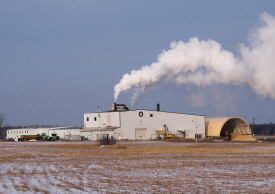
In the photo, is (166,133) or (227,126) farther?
(227,126)

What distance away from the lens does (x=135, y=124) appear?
79.3m

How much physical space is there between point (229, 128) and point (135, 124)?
90.0ft

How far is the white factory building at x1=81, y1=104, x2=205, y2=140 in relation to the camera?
78106mm

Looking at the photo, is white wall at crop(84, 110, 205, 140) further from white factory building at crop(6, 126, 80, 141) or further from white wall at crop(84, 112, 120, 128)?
white factory building at crop(6, 126, 80, 141)

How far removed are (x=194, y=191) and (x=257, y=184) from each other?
3.16 metres

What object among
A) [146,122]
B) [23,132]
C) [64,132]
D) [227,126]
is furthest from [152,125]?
[23,132]

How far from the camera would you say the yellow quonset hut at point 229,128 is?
8300 cm

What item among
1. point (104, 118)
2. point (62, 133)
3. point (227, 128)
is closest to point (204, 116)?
point (227, 128)

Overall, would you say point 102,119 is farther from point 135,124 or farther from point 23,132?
point 23,132

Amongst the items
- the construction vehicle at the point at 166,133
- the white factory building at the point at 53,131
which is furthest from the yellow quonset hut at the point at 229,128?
the white factory building at the point at 53,131

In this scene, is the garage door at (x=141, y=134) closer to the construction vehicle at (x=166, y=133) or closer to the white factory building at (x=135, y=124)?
the white factory building at (x=135, y=124)

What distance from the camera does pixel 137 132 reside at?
7975cm

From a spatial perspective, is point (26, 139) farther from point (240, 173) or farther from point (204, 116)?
point (240, 173)

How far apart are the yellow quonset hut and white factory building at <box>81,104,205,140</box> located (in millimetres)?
3299
